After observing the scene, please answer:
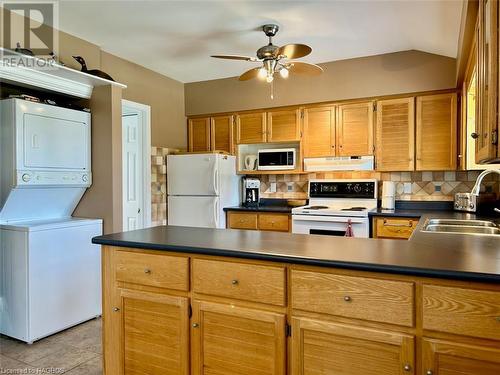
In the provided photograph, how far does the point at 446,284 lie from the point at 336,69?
10.8ft

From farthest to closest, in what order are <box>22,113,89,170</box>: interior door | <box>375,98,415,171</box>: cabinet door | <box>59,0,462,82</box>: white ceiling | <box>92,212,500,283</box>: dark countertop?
1. <box>375,98,415,171</box>: cabinet door
2. <box>22,113,89,170</box>: interior door
3. <box>59,0,462,82</box>: white ceiling
4. <box>92,212,500,283</box>: dark countertop

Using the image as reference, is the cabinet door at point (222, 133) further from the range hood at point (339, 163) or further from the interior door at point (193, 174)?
the range hood at point (339, 163)

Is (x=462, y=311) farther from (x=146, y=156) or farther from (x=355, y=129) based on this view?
(x=146, y=156)

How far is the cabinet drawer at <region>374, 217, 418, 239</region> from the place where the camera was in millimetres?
3426

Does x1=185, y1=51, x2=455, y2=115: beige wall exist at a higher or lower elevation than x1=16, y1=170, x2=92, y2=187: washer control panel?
higher

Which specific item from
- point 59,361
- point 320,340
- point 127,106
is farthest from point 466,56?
point 59,361

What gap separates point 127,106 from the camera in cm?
391

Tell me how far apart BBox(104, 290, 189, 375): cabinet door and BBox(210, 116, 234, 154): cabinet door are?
303 centimetres

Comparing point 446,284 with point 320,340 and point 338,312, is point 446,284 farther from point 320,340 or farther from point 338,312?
point 320,340

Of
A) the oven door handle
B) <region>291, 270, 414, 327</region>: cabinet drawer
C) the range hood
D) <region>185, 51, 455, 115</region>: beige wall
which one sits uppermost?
<region>185, 51, 455, 115</region>: beige wall

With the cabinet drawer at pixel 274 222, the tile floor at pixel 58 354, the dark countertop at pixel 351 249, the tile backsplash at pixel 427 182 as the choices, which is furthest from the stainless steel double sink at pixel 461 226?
the tile floor at pixel 58 354

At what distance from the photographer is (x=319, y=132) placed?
13.6 ft

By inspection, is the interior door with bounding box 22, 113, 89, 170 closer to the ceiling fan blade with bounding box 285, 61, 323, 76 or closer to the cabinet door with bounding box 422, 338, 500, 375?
the ceiling fan blade with bounding box 285, 61, 323, 76

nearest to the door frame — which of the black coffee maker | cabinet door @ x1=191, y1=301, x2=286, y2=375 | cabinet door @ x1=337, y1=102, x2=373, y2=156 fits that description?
the black coffee maker
